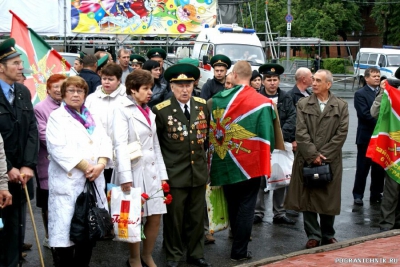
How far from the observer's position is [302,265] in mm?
6477

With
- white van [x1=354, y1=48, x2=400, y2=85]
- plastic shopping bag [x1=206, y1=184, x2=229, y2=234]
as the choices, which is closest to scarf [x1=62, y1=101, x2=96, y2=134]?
plastic shopping bag [x1=206, y1=184, x2=229, y2=234]

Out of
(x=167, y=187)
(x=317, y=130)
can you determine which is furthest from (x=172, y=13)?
(x=167, y=187)

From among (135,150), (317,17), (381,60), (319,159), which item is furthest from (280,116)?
(317,17)

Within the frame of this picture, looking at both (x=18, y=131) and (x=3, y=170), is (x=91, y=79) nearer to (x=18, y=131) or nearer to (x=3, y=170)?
(x=18, y=131)

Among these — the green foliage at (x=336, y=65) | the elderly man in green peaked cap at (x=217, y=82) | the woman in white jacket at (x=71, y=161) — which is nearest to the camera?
the woman in white jacket at (x=71, y=161)

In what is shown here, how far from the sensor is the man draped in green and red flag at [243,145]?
6.96 metres

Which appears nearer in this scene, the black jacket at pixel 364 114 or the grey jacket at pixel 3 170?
the grey jacket at pixel 3 170

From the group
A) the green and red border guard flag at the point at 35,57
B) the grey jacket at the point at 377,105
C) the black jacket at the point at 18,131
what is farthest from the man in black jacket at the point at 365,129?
the black jacket at the point at 18,131

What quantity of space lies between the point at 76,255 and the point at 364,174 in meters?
5.31

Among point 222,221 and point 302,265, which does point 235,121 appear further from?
point 302,265

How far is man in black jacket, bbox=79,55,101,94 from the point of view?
30.0 ft

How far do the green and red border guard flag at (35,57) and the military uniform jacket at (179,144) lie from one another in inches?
109

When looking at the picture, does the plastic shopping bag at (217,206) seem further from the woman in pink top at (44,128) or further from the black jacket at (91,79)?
the black jacket at (91,79)

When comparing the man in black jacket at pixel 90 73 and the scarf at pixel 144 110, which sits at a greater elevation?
the man in black jacket at pixel 90 73
